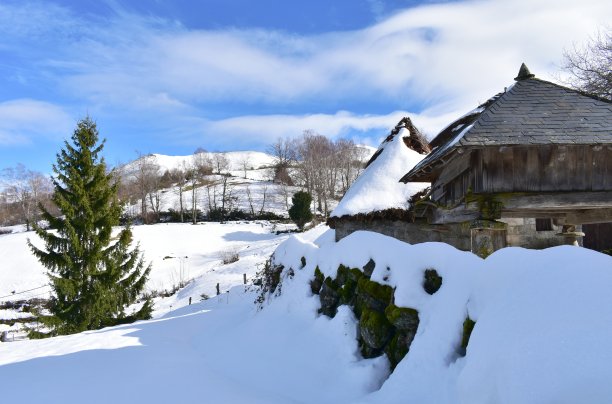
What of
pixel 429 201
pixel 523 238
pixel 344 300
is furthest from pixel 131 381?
pixel 523 238

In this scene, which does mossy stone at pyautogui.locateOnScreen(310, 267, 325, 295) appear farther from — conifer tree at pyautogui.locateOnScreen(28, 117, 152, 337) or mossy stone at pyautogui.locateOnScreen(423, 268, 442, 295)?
conifer tree at pyautogui.locateOnScreen(28, 117, 152, 337)

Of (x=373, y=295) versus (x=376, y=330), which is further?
(x=373, y=295)

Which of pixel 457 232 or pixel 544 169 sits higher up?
pixel 544 169

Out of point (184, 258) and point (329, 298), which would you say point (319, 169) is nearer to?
point (184, 258)

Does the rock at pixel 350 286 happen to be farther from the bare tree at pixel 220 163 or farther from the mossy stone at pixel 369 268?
the bare tree at pixel 220 163

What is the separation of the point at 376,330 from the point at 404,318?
52cm

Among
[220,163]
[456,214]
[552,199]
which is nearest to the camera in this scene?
[552,199]

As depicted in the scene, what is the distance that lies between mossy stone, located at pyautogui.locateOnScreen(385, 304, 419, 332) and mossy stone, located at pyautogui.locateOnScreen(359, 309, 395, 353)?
0.26 meters

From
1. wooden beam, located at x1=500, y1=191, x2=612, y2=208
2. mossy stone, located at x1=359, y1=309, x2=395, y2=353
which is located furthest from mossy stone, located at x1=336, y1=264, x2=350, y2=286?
wooden beam, located at x1=500, y1=191, x2=612, y2=208

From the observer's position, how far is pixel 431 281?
3.79 metres

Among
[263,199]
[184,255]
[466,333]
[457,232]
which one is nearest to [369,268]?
[466,333]

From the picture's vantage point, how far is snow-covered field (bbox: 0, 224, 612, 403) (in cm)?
203

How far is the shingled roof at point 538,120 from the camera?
610 centimetres

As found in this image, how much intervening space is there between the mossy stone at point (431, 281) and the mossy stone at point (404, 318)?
0.27 metres
